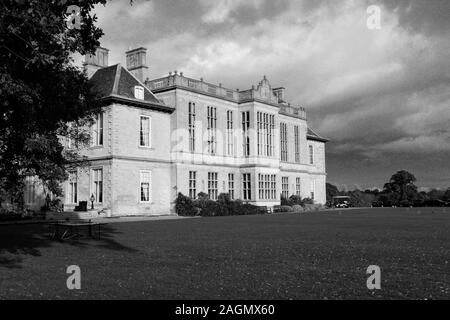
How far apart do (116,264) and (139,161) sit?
26.4m

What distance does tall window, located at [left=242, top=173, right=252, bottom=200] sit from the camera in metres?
45.0

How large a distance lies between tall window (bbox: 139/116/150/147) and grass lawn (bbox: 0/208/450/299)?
22017 millimetres

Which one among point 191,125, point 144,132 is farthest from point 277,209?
point 144,132

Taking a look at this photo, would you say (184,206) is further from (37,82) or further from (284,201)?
(37,82)

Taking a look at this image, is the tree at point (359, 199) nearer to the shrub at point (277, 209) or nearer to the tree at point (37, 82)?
the shrub at point (277, 209)

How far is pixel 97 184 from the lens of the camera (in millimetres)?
35844

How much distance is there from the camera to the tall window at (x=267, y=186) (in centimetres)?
4519

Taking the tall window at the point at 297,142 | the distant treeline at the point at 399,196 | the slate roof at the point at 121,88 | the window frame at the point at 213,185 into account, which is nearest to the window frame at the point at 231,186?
the window frame at the point at 213,185

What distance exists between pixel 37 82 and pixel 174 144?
94.3 ft

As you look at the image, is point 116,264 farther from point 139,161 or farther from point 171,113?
point 171,113

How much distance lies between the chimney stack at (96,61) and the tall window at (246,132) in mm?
13695

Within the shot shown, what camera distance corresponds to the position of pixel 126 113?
35.9 metres
